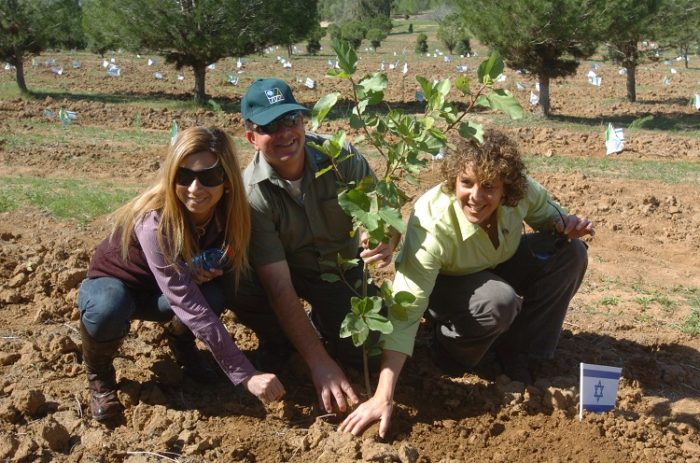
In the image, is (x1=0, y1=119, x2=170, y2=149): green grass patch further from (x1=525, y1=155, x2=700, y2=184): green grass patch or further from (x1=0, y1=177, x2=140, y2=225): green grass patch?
(x1=525, y1=155, x2=700, y2=184): green grass patch

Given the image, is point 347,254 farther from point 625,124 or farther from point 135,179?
point 625,124

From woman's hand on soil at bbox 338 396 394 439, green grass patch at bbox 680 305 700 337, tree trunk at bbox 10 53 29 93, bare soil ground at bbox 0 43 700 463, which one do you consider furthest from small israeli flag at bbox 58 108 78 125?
woman's hand on soil at bbox 338 396 394 439

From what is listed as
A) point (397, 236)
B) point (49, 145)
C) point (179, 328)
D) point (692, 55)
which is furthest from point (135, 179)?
point (692, 55)

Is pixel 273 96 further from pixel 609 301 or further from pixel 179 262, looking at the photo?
pixel 609 301

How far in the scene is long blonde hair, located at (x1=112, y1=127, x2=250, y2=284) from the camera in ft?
7.90

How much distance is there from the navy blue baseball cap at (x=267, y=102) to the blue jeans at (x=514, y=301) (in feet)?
3.22

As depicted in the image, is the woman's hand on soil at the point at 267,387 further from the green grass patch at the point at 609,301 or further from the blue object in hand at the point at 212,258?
the green grass patch at the point at 609,301

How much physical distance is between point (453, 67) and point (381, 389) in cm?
2315

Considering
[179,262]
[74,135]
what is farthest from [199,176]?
[74,135]

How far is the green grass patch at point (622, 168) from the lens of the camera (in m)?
7.56

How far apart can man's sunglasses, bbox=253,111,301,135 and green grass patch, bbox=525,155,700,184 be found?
5.61 m

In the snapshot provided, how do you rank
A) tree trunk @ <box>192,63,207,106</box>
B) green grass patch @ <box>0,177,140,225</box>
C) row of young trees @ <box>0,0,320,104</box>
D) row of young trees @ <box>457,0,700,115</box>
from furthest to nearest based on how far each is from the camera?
1. tree trunk @ <box>192,63,207,106</box>
2. row of young trees @ <box>0,0,320,104</box>
3. row of young trees @ <box>457,0,700,115</box>
4. green grass patch @ <box>0,177,140,225</box>

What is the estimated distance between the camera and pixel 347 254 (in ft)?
9.82

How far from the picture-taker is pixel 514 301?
9.01ft
